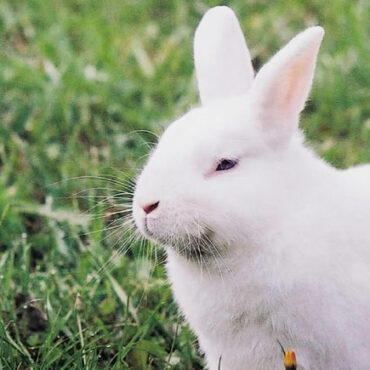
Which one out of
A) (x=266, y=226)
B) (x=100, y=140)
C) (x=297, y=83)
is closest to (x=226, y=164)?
(x=266, y=226)

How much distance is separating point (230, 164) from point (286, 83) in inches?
12.2

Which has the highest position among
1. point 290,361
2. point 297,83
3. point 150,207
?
point 297,83

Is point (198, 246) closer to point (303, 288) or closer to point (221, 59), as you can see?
point (303, 288)

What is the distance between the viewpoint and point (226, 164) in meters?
2.88

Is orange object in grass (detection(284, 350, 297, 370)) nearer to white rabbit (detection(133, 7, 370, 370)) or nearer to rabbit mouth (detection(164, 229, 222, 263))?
white rabbit (detection(133, 7, 370, 370))

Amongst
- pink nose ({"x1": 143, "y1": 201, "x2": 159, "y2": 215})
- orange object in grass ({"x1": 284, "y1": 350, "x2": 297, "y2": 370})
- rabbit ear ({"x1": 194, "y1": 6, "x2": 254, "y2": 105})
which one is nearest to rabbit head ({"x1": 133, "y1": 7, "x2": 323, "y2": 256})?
pink nose ({"x1": 143, "y1": 201, "x2": 159, "y2": 215})

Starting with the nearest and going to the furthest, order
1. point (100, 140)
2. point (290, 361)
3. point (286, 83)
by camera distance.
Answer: point (290, 361) < point (286, 83) < point (100, 140)

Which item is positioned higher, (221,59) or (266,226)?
(221,59)

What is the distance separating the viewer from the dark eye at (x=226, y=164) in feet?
9.42

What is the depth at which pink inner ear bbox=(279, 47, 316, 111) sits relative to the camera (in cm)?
294

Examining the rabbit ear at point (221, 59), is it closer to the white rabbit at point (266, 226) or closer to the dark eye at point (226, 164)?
the white rabbit at point (266, 226)

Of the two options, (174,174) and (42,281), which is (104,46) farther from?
(174,174)

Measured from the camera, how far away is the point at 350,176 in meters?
3.21

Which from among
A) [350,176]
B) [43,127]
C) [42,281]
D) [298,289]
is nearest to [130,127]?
[43,127]
